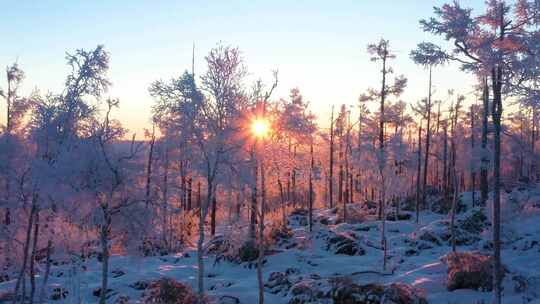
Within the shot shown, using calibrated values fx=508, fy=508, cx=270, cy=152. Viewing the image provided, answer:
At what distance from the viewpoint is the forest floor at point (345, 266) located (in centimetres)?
1634

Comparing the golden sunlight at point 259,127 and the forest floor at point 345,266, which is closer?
the forest floor at point 345,266

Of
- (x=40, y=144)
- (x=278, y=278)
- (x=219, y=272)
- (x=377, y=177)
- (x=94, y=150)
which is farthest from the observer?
(x=377, y=177)

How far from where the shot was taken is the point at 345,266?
22.4 meters

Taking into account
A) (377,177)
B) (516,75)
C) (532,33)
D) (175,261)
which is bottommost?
(175,261)

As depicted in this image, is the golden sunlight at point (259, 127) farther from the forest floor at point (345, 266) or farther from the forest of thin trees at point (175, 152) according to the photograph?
the forest floor at point (345, 266)

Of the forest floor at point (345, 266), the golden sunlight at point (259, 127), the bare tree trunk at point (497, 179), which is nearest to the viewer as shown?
the bare tree trunk at point (497, 179)

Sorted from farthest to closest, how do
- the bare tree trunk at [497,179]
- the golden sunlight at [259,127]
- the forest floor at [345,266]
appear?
1. the golden sunlight at [259,127]
2. the forest floor at [345,266]
3. the bare tree trunk at [497,179]

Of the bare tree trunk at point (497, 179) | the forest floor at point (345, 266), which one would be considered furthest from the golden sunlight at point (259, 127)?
the bare tree trunk at point (497, 179)

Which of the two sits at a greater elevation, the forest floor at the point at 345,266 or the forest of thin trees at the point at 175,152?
the forest of thin trees at the point at 175,152

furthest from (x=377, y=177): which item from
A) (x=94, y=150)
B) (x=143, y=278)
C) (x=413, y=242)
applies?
(x=94, y=150)

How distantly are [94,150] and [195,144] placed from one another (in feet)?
11.6

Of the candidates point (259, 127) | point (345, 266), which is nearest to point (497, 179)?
point (259, 127)

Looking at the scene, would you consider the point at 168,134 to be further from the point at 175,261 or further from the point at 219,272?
the point at 175,261

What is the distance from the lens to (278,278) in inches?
811
